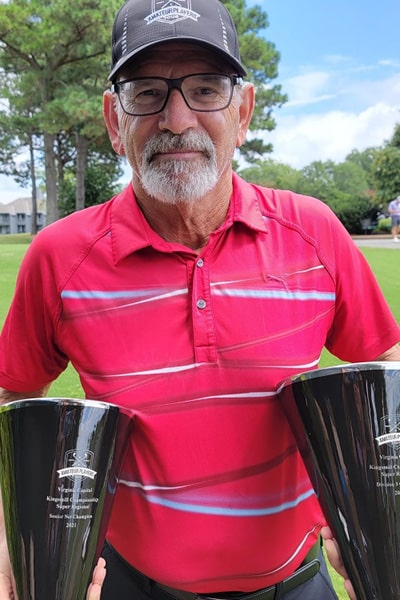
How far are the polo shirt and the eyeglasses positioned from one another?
0.28 meters

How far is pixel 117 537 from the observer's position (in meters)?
1.61

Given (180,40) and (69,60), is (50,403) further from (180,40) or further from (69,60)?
(69,60)

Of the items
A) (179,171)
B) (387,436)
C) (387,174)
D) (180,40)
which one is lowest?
(387,436)

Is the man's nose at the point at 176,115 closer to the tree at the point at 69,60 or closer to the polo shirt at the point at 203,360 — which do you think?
the polo shirt at the point at 203,360

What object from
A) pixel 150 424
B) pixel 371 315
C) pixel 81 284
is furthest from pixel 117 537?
pixel 371 315

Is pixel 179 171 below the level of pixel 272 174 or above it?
below

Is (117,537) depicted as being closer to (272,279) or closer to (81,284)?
(81,284)

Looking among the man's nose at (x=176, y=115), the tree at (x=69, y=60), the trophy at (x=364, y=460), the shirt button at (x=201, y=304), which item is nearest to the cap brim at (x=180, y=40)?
the man's nose at (x=176, y=115)

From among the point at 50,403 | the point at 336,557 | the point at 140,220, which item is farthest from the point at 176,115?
the point at 336,557

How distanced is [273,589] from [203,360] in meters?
0.67

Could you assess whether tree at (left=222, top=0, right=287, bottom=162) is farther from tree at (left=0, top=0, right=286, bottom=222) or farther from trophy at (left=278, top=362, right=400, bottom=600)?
trophy at (left=278, top=362, right=400, bottom=600)

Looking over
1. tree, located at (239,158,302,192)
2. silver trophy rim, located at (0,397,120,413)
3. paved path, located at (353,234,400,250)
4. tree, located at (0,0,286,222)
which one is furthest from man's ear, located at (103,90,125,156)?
tree, located at (239,158,302,192)

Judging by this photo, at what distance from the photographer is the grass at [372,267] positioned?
4.89 meters

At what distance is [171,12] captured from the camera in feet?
4.85
